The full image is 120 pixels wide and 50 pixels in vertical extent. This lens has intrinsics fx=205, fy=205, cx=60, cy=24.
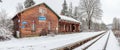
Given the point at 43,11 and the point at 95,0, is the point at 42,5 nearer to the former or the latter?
the point at 43,11

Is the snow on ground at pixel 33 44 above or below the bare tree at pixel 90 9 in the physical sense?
below

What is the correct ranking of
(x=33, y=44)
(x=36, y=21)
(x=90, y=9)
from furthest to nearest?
(x=90, y=9), (x=36, y=21), (x=33, y=44)

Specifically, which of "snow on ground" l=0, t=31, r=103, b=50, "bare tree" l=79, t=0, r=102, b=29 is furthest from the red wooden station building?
"bare tree" l=79, t=0, r=102, b=29

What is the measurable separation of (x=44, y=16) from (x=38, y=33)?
2.92 metres

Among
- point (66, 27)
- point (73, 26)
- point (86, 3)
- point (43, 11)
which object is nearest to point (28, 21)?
point (43, 11)

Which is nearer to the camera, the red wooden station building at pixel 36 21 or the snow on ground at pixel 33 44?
the snow on ground at pixel 33 44

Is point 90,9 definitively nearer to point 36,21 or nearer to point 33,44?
point 36,21

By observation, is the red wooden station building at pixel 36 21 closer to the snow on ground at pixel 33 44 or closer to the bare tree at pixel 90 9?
the snow on ground at pixel 33 44

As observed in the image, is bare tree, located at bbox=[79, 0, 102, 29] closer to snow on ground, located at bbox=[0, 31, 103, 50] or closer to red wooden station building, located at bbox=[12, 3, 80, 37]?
red wooden station building, located at bbox=[12, 3, 80, 37]

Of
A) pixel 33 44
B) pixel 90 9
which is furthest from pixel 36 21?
pixel 90 9

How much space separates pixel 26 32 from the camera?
101 feet

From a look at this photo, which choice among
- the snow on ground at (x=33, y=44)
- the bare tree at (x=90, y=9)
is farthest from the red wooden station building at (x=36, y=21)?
the bare tree at (x=90, y=9)

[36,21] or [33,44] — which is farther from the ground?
[36,21]

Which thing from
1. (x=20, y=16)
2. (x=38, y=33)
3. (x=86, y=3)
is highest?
(x=86, y=3)
